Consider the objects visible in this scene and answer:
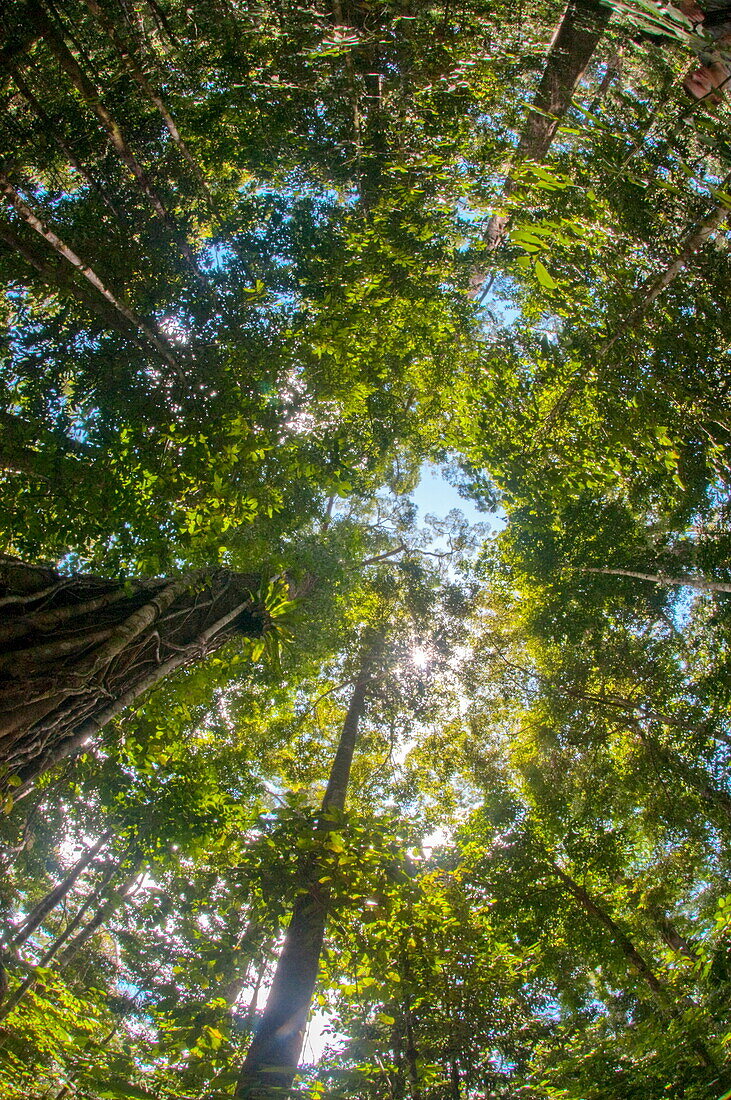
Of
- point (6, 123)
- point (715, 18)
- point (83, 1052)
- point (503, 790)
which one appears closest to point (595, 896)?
point (503, 790)

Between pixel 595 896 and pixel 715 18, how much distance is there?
27.3ft

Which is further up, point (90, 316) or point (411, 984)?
point (90, 316)

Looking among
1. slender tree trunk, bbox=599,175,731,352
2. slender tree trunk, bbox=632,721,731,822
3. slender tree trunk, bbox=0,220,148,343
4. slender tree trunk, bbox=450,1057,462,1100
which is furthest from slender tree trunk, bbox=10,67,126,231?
slender tree trunk, bbox=632,721,731,822

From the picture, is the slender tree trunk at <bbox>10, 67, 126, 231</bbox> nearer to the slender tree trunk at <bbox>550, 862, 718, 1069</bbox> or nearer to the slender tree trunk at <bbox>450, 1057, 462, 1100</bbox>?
the slender tree trunk at <bbox>450, 1057, 462, 1100</bbox>

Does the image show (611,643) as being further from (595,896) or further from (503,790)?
(595,896)

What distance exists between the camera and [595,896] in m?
6.64

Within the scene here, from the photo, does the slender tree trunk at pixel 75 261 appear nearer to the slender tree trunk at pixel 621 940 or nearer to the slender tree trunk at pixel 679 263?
the slender tree trunk at pixel 679 263

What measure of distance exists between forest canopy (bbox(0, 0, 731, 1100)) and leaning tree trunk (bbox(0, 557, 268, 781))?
1.0 inches

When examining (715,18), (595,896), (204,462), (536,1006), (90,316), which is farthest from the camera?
(595,896)

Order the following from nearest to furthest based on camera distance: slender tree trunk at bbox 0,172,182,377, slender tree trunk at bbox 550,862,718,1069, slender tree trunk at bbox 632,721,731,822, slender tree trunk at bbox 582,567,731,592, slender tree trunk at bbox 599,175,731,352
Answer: slender tree trunk at bbox 599,175,731,352 → slender tree trunk at bbox 0,172,182,377 → slender tree trunk at bbox 550,862,718,1069 → slender tree trunk at bbox 582,567,731,592 → slender tree trunk at bbox 632,721,731,822

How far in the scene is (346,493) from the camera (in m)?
5.42

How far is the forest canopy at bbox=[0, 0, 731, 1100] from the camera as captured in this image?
Result: 3.28 m

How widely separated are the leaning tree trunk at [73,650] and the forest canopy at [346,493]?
0.03 meters

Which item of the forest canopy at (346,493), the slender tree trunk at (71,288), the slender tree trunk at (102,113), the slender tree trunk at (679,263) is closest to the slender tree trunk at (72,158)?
the forest canopy at (346,493)
